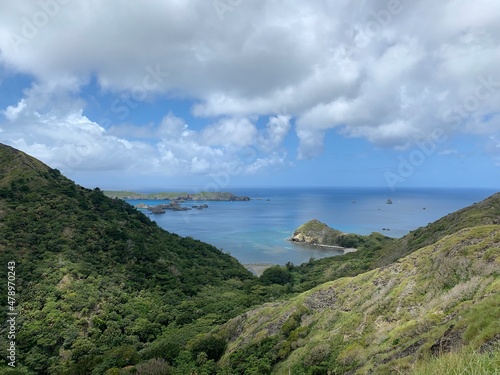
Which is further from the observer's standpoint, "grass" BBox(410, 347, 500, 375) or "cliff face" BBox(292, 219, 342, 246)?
"cliff face" BBox(292, 219, 342, 246)

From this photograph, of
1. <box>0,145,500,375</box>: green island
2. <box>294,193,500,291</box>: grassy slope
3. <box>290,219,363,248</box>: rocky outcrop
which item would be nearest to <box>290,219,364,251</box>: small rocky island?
<box>290,219,363,248</box>: rocky outcrop

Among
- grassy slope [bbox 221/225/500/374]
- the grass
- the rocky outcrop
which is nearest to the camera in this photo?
the grass

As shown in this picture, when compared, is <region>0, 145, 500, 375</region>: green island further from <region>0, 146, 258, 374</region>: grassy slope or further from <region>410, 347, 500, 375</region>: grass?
<region>0, 146, 258, 374</region>: grassy slope

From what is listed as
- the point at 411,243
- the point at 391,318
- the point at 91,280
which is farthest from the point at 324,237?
the point at 391,318

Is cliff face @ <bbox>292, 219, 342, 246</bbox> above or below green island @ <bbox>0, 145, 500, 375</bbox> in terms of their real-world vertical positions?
below

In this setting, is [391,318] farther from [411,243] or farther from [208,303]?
[411,243]

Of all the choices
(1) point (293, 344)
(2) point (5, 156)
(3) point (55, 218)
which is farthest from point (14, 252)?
(1) point (293, 344)
